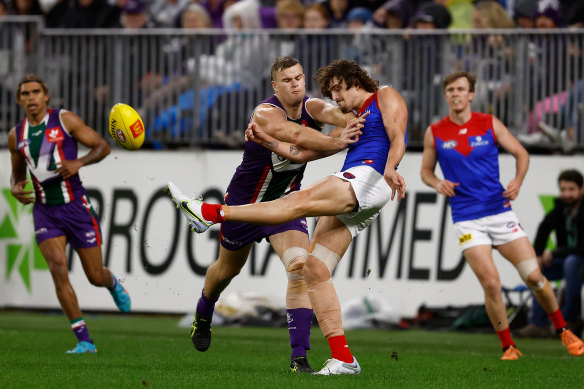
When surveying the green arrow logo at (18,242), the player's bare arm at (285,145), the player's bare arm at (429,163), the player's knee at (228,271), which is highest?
the player's bare arm at (285,145)

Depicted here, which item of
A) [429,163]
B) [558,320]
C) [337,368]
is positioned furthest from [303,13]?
[337,368]

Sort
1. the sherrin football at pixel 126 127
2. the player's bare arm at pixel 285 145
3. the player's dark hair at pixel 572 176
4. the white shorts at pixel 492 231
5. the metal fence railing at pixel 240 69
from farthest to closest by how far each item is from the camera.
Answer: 1. the metal fence railing at pixel 240 69
2. the player's dark hair at pixel 572 176
3. the white shorts at pixel 492 231
4. the sherrin football at pixel 126 127
5. the player's bare arm at pixel 285 145

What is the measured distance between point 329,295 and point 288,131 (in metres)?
1.41

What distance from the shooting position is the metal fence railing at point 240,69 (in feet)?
47.9

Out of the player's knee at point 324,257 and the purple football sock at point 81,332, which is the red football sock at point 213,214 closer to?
the player's knee at point 324,257

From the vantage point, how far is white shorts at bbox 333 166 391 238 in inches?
314

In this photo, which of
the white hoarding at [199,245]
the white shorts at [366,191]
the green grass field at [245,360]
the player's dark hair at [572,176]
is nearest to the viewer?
the green grass field at [245,360]

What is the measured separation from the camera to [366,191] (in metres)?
8.00

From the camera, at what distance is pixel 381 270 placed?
14.6 m

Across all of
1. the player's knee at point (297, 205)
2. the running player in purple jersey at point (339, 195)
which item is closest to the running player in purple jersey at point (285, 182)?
the running player in purple jersey at point (339, 195)

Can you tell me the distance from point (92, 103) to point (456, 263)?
5.84 meters

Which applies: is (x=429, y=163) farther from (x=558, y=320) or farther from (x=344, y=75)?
(x=344, y=75)

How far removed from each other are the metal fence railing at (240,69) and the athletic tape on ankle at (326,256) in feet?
22.8

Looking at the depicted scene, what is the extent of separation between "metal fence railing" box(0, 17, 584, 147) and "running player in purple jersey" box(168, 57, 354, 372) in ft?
19.4
